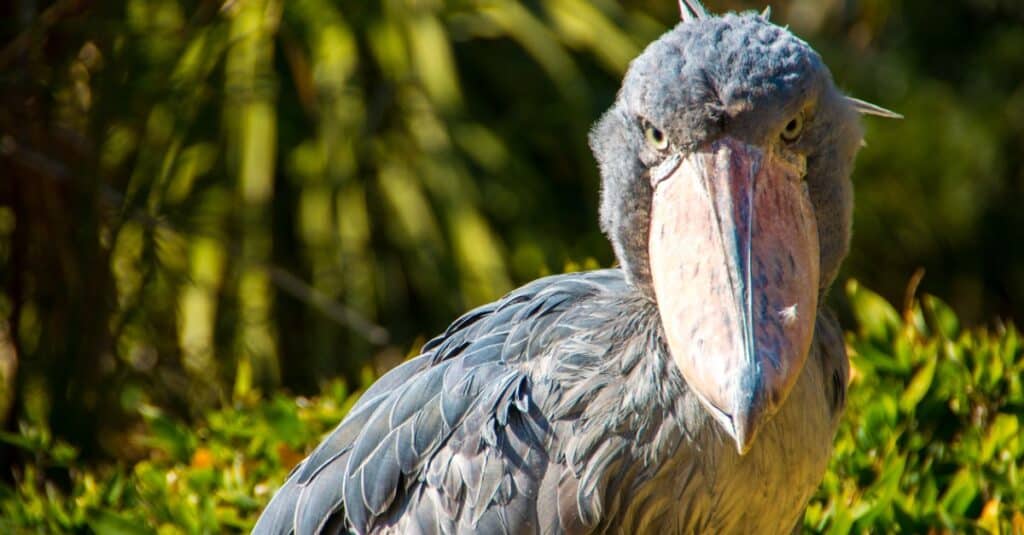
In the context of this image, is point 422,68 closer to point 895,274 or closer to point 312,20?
point 312,20

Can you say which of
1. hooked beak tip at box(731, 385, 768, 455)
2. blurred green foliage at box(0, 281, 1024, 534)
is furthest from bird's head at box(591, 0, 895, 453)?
blurred green foliage at box(0, 281, 1024, 534)

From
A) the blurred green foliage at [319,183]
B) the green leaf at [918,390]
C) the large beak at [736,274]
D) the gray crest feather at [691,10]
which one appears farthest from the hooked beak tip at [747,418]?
the blurred green foliage at [319,183]

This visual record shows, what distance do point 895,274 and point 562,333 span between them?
180 inches

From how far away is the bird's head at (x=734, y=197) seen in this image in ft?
5.29

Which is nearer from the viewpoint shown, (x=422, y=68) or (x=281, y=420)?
(x=281, y=420)

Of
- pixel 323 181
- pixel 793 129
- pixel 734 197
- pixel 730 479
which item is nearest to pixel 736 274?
pixel 734 197

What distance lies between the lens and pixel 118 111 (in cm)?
422

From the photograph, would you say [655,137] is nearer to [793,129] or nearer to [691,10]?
[793,129]

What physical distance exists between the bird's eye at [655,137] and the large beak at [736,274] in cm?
3

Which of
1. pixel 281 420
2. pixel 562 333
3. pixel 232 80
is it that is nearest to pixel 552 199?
pixel 232 80

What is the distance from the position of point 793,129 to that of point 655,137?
0.63 ft

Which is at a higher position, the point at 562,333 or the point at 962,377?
the point at 562,333

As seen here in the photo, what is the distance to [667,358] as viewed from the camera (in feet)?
6.22

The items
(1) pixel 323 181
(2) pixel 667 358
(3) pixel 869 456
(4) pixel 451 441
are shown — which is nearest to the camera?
(2) pixel 667 358
